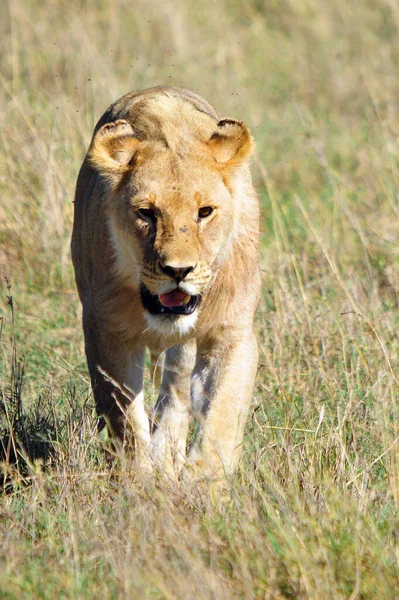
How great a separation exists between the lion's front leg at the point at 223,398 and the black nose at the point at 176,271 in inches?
24.5

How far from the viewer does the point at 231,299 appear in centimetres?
442

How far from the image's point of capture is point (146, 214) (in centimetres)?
400

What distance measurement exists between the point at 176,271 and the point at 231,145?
0.73 meters

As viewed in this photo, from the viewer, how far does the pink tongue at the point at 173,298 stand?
4004 mm

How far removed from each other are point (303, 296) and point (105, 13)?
7.19 m

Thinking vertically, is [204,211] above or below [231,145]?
below

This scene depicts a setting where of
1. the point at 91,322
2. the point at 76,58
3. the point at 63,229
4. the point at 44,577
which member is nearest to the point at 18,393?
the point at 91,322

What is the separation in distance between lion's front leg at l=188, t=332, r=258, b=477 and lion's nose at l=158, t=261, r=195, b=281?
0.62 meters

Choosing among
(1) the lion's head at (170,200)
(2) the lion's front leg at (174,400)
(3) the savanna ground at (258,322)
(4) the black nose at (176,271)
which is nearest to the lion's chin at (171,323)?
(1) the lion's head at (170,200)

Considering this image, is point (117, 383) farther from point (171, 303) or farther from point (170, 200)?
point (170, 200)

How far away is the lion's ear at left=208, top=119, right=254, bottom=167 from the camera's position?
4273 mm

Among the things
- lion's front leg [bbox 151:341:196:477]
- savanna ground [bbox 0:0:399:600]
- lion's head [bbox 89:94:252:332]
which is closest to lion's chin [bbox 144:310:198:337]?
lion's head [bbox 89:94:252:332]

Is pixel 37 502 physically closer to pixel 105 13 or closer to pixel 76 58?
pixel 76 58

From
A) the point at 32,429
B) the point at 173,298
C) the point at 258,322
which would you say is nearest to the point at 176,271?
the point at 173,298
